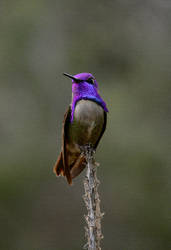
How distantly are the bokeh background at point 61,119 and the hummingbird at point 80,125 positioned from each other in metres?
3.08

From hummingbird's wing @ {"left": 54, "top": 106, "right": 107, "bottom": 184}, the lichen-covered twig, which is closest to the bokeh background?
hummingbird's wing @ {"left": 54, "top": 106, "right": 107, "bottom": 184}

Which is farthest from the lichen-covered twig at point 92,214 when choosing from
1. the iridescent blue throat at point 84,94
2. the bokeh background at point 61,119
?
the bokeh background at point 61,119

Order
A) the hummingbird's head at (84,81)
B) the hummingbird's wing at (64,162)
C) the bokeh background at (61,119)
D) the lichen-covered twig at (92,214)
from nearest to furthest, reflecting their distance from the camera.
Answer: the lichen-covered twig at (92,214), the hummingbird's wing at (64,162), the hummingbird's head at (84,81), the bokeh background at (61,119)

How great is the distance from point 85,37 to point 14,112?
2294 mm

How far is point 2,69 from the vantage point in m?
7.73

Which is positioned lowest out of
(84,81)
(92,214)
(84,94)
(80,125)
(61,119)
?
(92,214)

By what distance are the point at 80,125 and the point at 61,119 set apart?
373 cm

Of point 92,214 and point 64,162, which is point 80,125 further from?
point 92,214

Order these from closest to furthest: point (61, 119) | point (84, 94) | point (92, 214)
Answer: point (92, 214) < point (84, 94) < point (61, 119)

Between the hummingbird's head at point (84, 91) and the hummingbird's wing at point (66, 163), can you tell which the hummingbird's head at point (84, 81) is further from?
the hummingbird's wing at point (66, 163)

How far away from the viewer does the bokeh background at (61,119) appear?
6.32 metres

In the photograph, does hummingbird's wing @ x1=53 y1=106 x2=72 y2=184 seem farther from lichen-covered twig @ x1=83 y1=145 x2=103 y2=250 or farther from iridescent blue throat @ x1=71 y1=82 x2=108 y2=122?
lichen-covered twig @ x1=83 y1=145 x2=103 y2=250

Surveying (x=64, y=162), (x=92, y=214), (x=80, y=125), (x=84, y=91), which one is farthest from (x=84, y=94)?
(x=92, y=214)

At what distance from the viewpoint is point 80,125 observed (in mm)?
3129
